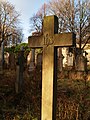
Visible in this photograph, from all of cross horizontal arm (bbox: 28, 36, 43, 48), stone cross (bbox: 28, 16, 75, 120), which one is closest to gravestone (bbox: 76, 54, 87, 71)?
cross horizontal arm (bbox: 28, 36, 43, 48)

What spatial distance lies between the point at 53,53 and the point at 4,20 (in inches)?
1611

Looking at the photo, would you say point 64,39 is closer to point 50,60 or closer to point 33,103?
point 50,60

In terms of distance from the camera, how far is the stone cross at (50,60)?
4.32 m

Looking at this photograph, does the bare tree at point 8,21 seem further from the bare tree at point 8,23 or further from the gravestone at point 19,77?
the gravestone at point 19,77

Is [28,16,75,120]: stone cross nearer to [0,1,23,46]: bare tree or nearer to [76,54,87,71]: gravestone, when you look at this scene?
[76,54,87,71]: gravestone

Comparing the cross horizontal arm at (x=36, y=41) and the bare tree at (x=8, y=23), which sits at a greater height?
the bare tree at (x=8, y=23)

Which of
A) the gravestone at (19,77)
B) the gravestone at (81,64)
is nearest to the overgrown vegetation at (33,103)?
the gravestone at (19,77)

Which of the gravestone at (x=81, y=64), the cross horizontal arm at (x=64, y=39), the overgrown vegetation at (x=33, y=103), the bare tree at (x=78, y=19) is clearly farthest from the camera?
the bare tree at (x=78, y=19)

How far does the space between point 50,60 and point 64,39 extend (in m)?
0.48

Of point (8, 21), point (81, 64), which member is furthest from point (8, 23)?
point (81, 64)

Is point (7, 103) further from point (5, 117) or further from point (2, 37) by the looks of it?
point (2, 37)

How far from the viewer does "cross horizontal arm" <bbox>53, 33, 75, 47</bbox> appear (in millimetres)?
4262

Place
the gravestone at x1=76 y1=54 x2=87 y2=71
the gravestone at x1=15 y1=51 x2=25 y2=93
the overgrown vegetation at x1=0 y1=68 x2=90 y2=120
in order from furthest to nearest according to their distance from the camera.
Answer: the gravestone at x1=76 y1=54 x2=87 y2=71 < the gravestone at x1=15 y1=51 x2=25 y2=93 < the overgrown vegetation at x1=0 y1=68 x2=90 y2=120

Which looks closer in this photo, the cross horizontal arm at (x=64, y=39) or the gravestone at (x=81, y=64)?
the cross horizontal arm at (x=64, y=39)
